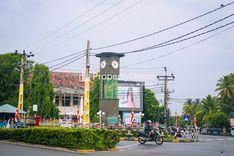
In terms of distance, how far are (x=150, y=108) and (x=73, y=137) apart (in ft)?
252

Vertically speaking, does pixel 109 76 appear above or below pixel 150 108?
above

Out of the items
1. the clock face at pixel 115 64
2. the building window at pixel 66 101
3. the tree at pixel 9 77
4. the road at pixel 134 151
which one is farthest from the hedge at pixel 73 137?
the building window at pixel 66 101

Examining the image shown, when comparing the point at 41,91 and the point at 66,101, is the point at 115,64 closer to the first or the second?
the point at 41,91

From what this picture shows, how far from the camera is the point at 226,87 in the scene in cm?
8606

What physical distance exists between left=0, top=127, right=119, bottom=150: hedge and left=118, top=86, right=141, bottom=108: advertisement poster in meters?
50.2

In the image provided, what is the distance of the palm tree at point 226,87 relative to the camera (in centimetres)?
8576

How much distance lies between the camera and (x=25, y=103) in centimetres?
6594

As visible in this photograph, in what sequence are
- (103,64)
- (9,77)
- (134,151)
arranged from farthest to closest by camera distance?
(9,77)
(103,64)
(134,151)

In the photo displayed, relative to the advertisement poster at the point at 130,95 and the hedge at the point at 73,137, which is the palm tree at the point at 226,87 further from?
the hedge at the point at 73,137

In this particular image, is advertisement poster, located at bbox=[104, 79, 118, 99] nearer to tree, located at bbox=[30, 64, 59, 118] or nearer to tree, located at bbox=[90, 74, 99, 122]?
tree, located at bbox=[30, 64, 59, 118]

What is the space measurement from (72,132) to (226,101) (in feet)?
238

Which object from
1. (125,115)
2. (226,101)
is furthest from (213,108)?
(125,115)

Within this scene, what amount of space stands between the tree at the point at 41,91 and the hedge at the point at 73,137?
38.4m

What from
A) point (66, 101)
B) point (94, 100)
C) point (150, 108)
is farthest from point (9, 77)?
point (150, 108)
